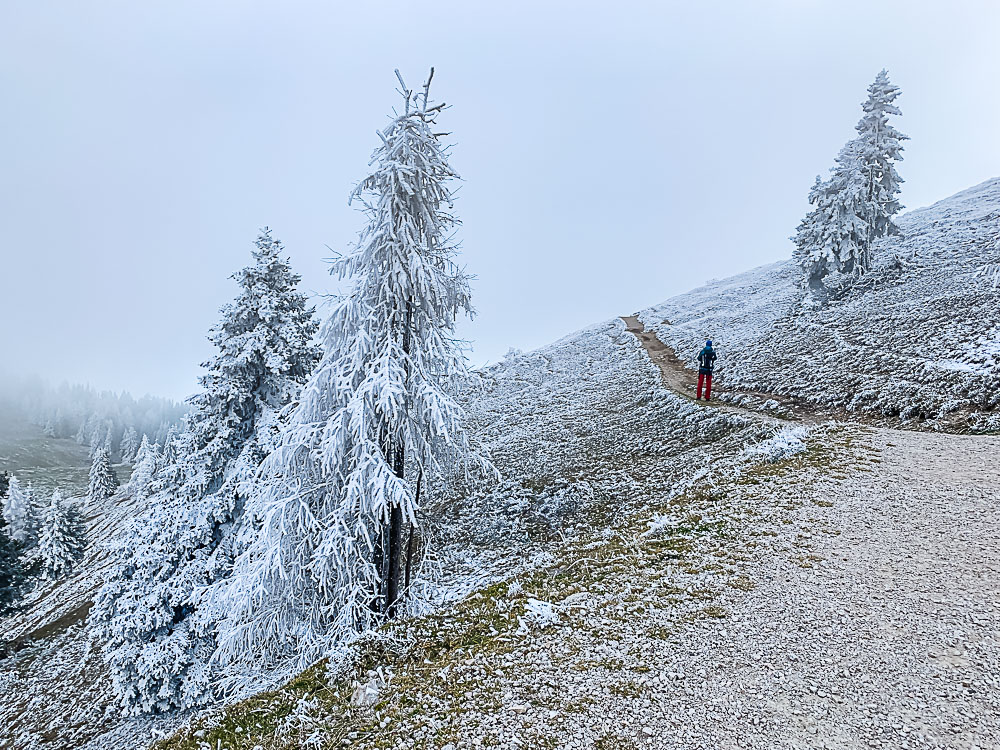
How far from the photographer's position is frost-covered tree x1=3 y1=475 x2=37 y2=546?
5534cm

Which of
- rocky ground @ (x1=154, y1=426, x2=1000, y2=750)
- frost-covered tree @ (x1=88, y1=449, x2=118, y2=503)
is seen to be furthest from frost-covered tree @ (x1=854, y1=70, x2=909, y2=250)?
frost-covered tree @ (x1=88, y1=449, x2=118, y2=503)

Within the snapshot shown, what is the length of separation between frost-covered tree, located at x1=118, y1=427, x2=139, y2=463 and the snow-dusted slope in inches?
6022

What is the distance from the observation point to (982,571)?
24.7 ft

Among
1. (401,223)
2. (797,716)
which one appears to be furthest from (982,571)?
(401,223)

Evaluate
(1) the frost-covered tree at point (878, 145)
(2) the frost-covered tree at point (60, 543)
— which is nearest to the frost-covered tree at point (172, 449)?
(1) the frost-covered tree at point (878, 145)

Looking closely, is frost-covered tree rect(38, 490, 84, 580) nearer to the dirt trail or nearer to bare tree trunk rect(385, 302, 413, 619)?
bare tree trunk rect(385, 302, 413, 619)

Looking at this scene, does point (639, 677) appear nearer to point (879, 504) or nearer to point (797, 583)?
point (797, 583)

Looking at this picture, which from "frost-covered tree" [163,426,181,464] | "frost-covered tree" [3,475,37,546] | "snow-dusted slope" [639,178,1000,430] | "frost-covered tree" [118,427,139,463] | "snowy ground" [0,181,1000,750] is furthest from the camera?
"frost-covered tree" [118,427,139,463]

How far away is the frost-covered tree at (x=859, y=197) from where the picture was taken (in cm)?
3105

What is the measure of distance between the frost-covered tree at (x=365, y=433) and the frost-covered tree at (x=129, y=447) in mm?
158522

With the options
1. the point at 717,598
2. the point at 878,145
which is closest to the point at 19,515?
the point at 717,598

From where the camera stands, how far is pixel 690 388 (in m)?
27.3

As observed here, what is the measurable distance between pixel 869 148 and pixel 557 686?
40.2 metres

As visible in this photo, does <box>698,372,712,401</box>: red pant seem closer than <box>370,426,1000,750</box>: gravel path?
No
